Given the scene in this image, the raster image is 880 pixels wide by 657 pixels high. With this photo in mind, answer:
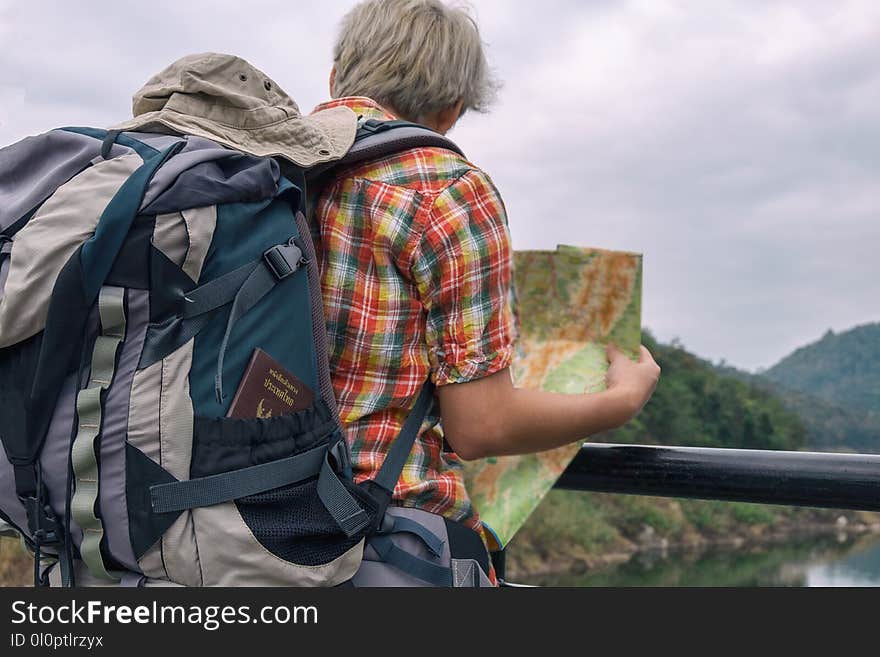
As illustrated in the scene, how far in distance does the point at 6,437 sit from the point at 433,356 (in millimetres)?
700

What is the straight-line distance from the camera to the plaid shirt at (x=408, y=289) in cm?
163

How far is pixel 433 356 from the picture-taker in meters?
1.69

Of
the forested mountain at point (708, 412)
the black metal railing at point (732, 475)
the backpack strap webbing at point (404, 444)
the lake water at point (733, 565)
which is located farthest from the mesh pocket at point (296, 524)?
the forested mountain at point (708, 412)

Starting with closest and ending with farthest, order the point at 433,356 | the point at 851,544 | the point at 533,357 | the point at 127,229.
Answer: the point at 127,229 < the point at 433,356 < the point at 533,357 < the point at 851,544

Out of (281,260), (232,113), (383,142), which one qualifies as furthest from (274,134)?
(281,260)

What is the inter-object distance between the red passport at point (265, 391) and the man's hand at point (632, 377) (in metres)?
0.67

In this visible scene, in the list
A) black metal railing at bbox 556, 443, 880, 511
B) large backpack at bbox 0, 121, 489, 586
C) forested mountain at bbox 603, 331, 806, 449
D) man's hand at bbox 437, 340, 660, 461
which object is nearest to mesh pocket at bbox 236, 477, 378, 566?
large backpack at bbox 0, 121, 489, 586

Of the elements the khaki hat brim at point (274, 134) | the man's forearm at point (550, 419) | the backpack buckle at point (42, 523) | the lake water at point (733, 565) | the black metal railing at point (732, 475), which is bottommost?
the lake water at point (733, 565)

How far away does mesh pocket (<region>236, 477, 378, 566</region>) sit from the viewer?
143 cm

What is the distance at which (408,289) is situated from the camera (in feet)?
5.48

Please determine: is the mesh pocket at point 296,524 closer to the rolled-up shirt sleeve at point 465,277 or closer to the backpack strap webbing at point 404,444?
the backpack strap webbing at point 404,444

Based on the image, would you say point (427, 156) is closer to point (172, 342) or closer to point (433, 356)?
point (433, 356)

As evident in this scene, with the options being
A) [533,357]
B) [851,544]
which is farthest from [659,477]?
[851,544]

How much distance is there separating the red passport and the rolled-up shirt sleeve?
0.29 metres
